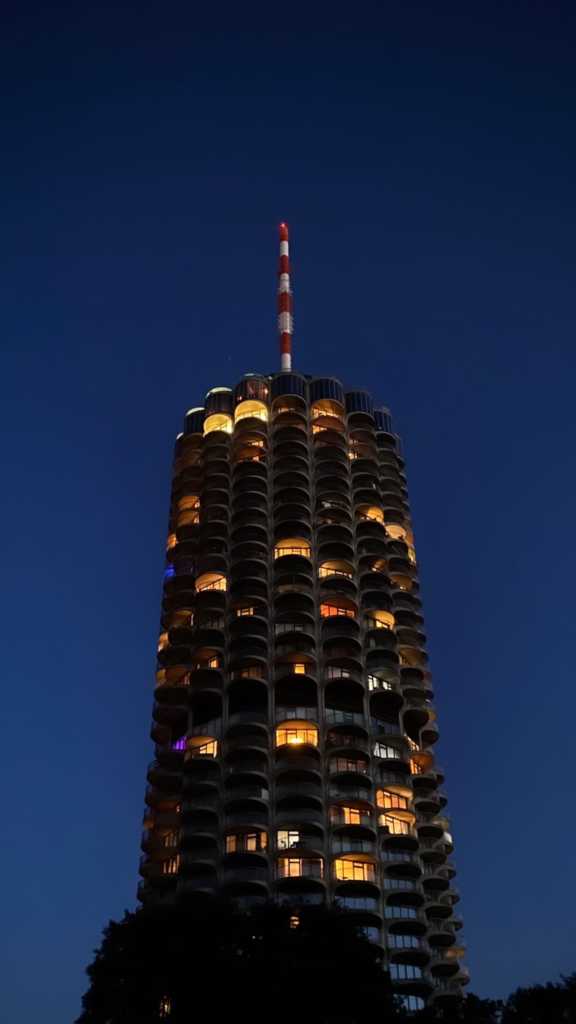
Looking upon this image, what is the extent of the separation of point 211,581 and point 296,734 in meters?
22.5

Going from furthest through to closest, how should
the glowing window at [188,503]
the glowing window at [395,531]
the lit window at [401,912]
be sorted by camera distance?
the glowing window at [395,531]
the glowing window at [188,503]
the lit window at [401,912]

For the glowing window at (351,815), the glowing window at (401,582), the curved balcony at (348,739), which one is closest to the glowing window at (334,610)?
the glowing window at (401,582)

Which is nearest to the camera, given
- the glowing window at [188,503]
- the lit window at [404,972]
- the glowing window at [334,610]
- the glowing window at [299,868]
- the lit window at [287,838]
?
the lit window at [404,972]

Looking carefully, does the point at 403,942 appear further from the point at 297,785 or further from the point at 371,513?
the point at 371,513

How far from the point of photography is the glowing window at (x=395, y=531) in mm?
129375

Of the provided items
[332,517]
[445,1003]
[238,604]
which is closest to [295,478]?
[332,517]

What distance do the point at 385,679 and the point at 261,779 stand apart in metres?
19.7

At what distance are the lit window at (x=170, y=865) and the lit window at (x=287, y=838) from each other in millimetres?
10964

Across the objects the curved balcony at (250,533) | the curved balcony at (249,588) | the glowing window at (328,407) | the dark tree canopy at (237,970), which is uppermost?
the glowing window at (328,407)

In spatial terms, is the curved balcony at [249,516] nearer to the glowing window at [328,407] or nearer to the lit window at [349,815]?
the glowing window at [328,407]

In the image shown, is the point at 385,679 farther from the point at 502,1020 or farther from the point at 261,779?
the point at 502,1020

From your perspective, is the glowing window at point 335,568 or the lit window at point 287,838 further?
the glowing window at point 335,568

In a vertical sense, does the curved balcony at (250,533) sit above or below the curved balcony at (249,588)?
above

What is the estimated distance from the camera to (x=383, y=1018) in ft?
196
